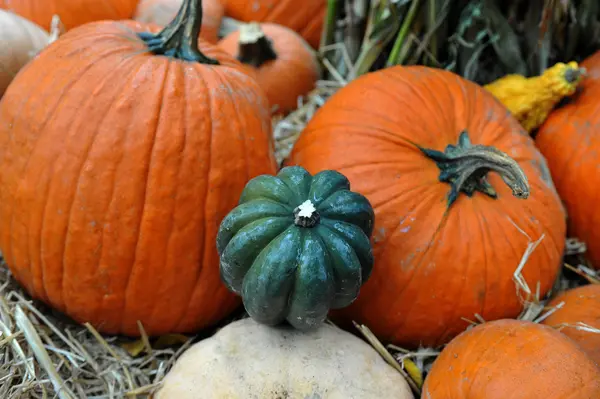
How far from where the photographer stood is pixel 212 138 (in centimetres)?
178

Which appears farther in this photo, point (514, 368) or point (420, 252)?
point (420, 252)

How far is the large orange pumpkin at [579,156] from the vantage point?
2.29m

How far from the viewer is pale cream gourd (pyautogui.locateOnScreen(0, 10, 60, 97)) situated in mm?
2139

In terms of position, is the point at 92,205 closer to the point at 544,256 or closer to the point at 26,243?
the point at 26,243

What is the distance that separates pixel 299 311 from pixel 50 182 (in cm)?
87

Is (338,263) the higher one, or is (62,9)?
(62,9)

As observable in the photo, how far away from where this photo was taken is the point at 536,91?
7.93 feet

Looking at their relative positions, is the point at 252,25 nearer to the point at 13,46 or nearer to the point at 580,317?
the point at 13,46

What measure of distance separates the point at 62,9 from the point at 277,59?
1090 millimetres

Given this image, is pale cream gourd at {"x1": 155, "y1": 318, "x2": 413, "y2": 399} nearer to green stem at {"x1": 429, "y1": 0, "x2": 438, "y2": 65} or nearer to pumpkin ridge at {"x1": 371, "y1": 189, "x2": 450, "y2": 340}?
pumpkin ridge at {"x1": 371, "y1": 189, "x2": 450, "y2": 340}

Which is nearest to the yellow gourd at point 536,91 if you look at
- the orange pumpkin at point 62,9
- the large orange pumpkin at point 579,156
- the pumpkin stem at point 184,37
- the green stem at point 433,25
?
the large orange pumpkin at point 579,156

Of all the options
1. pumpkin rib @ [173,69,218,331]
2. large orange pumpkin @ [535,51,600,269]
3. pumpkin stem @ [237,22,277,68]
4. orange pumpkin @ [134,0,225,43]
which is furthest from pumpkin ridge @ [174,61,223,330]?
large orange pumpkin @ [535,51,600,269]

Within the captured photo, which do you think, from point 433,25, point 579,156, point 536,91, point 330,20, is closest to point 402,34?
point 433,25

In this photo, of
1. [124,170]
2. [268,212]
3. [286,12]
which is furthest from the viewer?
[286,12]
